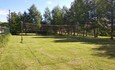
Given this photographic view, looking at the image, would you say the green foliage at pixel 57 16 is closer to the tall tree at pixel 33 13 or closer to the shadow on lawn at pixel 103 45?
the tall tree at pixel 33 13

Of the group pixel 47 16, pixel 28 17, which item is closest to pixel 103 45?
pixel 28 17

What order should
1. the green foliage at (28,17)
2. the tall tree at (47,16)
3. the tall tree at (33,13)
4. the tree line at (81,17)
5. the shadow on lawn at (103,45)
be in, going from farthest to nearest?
the tall tree at (47,16), the tall tree at (33,13), the green foliage at (28,17), the tree line at (81,17), the shadow on lawn at (103,45)

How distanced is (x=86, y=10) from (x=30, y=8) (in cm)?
2612

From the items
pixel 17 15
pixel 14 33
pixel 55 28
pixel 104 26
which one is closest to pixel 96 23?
pixel 104 26

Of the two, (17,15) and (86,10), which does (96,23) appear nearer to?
(86,10)

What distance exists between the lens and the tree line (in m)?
39.8

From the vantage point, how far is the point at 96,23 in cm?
4509

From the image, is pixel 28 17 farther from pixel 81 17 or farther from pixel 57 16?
pixel 81 17

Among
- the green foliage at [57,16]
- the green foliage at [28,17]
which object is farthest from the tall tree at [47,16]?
the green foliage at [28,17]

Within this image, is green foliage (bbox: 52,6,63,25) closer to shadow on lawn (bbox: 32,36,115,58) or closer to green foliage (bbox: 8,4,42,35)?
green foliage (bbox: 8,4,42,35)

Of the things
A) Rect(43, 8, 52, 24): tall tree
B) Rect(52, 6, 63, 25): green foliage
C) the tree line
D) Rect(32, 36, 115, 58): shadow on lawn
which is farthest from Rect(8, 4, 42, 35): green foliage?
Rect(32, 36, 115, 58): shadow on lawn

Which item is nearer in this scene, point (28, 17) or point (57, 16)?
point (57, 16)

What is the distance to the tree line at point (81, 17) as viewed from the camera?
39.8 meters

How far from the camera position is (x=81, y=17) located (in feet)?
164
